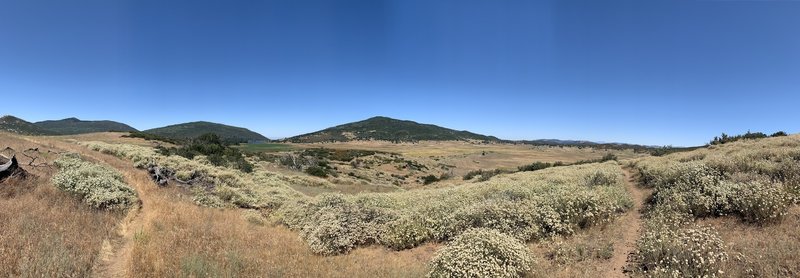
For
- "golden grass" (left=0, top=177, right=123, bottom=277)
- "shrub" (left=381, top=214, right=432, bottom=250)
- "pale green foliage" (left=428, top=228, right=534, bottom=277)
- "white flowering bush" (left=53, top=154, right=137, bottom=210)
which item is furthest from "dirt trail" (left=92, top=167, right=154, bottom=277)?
"shrub" (left=381, top=214, right=432, bottom=250)

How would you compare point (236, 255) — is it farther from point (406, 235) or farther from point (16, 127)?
point (16, 127)

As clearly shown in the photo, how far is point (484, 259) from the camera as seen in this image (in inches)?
264

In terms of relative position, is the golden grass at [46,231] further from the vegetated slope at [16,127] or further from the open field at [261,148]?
the vegetated slope at [16,127]

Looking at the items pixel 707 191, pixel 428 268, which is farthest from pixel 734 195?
pixel 428 268

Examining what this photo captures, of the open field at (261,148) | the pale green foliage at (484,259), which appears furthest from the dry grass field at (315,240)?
the open field at (261,148)

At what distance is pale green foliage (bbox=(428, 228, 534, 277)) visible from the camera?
6.48 metres

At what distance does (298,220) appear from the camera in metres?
13.5

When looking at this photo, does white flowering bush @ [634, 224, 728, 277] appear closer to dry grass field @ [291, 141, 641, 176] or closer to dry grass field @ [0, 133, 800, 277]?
dry grass field @ [0, 133, 800, 277]

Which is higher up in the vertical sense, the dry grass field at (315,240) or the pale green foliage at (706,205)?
the pale green foliage at (706,205)

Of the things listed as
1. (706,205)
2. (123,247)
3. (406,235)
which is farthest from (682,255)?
(123,247)

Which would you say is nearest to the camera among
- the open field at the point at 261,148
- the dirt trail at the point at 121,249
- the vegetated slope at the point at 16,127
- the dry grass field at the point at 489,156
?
the dirt trail at the point at 121,249

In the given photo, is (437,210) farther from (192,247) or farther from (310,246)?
(192,247)

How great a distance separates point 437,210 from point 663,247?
600cm

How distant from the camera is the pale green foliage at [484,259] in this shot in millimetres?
6480
